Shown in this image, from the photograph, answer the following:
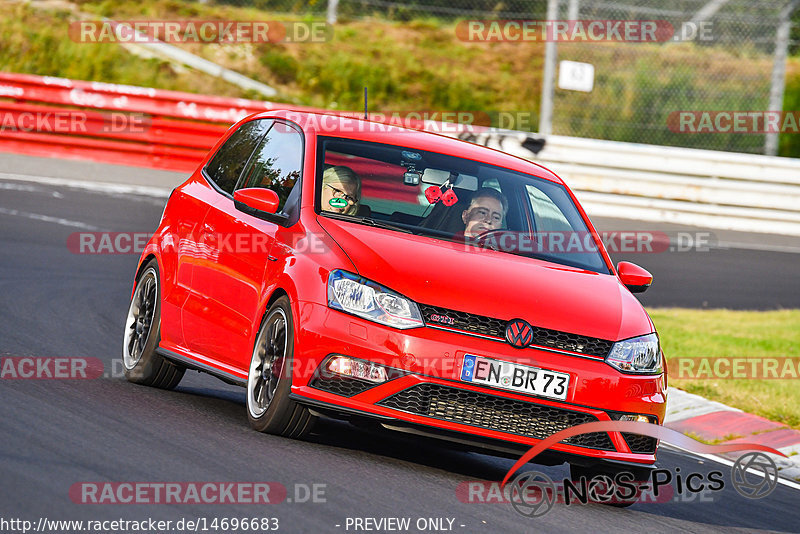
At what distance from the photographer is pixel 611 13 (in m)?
21.6

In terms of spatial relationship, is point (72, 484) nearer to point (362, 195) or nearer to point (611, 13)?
point (362, 195)

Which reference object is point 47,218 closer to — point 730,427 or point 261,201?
point 730,427

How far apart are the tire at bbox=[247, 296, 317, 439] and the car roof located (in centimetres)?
135

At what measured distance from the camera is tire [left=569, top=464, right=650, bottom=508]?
269 inches

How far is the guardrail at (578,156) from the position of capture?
69.1 feet

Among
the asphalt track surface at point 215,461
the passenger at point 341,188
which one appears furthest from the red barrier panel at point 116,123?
the passenger at point 341,188

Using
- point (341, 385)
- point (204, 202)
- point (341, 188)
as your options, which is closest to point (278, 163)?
point (341, 188)

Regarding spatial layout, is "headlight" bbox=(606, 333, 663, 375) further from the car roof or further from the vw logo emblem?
the car roof

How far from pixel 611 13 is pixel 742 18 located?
A: 2011mm

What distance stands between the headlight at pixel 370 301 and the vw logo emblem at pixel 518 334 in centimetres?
41

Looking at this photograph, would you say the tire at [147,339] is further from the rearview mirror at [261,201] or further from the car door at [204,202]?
the rearview mirror at [261,201]

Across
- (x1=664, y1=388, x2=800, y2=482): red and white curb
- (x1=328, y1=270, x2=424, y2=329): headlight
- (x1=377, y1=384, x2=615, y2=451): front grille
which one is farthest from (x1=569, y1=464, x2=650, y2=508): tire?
(x1=664, y1=388, x2=800, y2=482): red and white curb

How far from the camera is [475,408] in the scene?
6395 millimetres

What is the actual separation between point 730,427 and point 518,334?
11.9 ft
